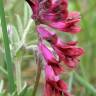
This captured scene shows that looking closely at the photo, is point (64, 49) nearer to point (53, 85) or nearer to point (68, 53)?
point (68, 53)

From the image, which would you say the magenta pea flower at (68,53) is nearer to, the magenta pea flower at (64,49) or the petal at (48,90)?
the magenta pea flower at (64,49)

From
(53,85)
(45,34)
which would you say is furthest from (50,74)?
(45,34)

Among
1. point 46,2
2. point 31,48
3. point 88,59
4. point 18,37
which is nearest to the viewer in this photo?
point 46,2

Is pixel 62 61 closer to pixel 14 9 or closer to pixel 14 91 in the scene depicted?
pixel 14 91

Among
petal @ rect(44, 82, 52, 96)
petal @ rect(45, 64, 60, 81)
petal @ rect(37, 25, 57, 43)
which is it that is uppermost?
petal @ rect(37, 25, 57, 43)

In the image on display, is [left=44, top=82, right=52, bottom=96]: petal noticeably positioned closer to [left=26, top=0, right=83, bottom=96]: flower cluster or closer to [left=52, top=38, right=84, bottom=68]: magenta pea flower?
[left=26, top=0, right=83, bottom=96]: flower cluster

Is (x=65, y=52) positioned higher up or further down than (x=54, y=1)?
further down

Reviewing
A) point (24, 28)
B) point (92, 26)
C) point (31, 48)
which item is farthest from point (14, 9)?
point (31, 48)

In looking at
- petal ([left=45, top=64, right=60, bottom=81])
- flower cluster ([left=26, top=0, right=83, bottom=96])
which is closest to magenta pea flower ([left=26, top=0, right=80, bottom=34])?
flower cluster ([left=26, top=0, right=83, bottom=96])
